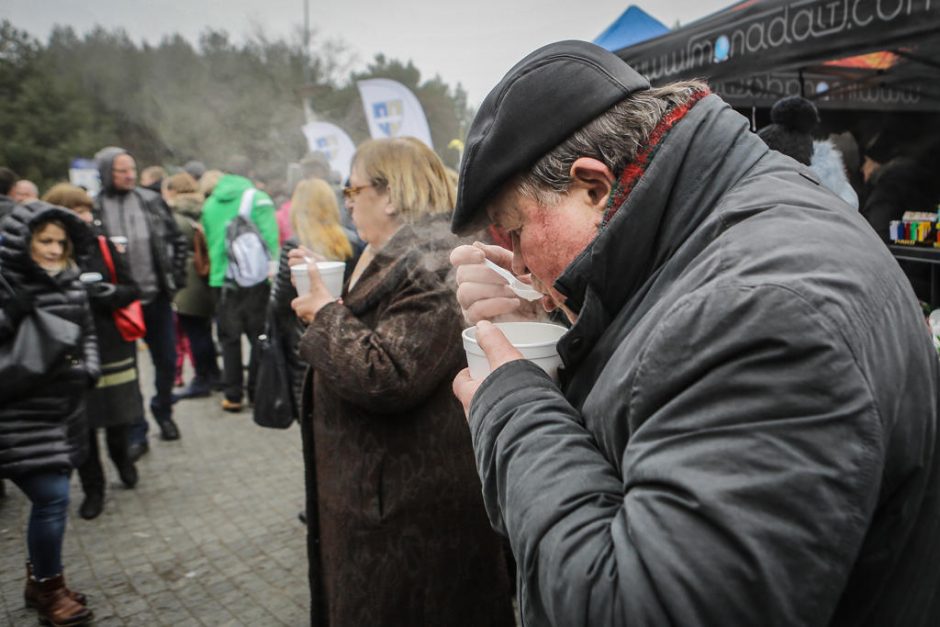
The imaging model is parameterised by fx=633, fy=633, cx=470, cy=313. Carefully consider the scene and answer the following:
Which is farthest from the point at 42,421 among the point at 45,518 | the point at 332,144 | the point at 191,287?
the point at 332,144

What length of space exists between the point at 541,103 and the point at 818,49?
3.30 metres

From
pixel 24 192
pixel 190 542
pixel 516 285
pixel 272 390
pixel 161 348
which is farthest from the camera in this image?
pixel 24 192

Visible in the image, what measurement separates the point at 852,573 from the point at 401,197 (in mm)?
1897

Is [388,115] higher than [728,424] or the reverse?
higher

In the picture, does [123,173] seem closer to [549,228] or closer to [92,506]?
[92,506]

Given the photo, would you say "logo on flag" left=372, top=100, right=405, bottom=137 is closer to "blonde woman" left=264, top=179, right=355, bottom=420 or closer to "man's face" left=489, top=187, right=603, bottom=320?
"blonde woman" left=264, top=179, right=355, bottom=420

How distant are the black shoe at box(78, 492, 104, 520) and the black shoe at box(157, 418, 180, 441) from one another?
4.35ft

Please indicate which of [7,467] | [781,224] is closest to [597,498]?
[781,224]

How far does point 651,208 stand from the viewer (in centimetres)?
94

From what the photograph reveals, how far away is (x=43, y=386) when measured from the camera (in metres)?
3.28

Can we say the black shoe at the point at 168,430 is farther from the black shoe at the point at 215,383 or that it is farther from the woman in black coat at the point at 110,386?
the black shoe at the point at 215,383

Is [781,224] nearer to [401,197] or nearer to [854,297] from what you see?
[854,297]

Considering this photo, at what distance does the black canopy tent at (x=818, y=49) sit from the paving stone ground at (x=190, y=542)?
415 centimetres

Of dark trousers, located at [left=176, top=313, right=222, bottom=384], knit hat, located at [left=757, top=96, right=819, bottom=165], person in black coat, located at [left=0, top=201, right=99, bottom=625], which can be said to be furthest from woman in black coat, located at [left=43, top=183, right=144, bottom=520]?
knit hat, located at [left=757, top=96, right=819, bottom=165]
